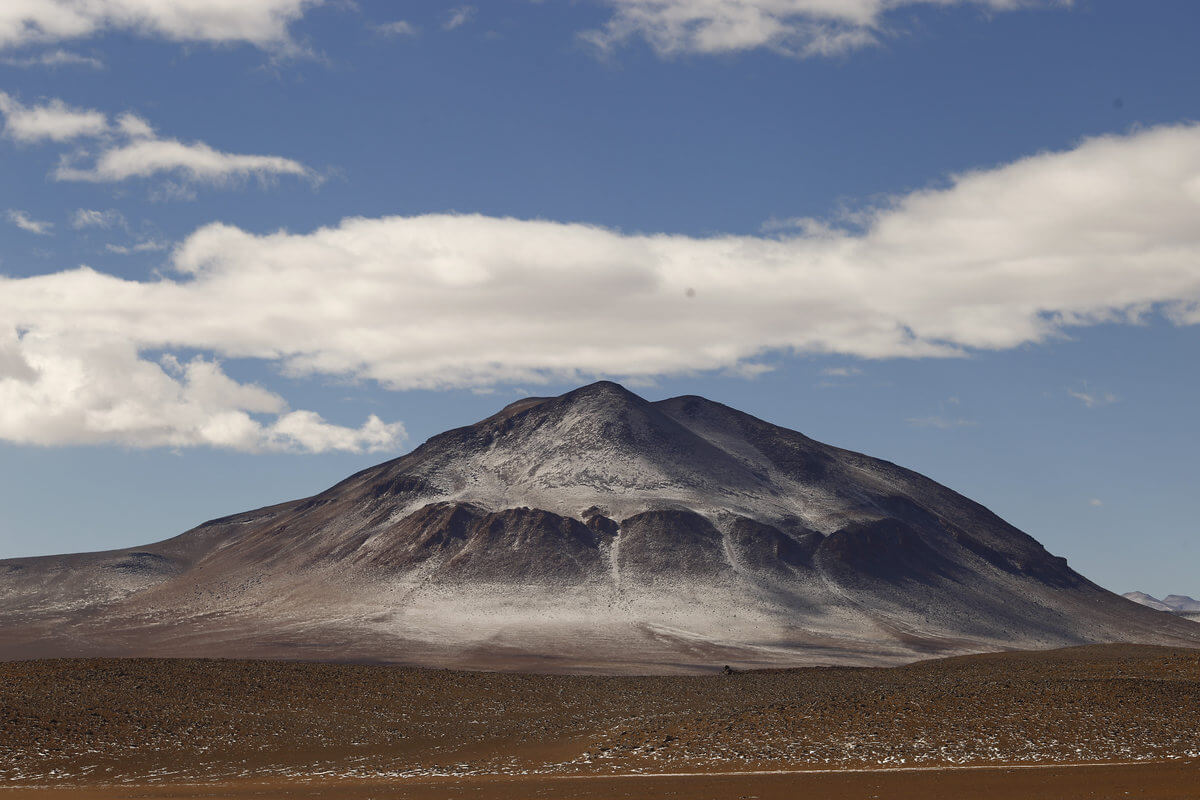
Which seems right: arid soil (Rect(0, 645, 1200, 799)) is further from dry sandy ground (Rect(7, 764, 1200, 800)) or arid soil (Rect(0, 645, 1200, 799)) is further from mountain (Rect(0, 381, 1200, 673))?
mountain (Rect(0, 381, 1200, 673))

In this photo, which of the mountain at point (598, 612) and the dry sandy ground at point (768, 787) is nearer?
the dry sandy ground at point (768, 787)

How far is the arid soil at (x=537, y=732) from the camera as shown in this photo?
3809 centimetres

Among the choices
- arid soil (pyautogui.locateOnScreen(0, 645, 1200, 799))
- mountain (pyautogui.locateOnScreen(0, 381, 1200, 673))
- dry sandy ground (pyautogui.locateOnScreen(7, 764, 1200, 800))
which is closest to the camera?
dry sandy ground (pyautogui.locateOnScreen(7, 764, 1200, 800))

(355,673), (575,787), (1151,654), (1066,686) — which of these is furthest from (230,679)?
(1151,654)

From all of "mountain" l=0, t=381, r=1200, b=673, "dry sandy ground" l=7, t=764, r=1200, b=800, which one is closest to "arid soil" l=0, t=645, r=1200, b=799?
"dry sandy ground" l=7, t=764, r=1200, b=800

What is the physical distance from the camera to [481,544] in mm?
197250

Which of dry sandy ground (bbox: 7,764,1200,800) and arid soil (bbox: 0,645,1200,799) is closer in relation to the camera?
dry sandy ground (bbox: 7,764,1200,800)

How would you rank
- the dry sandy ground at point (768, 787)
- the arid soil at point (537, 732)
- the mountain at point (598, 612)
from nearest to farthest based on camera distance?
1. the dry sandy ground at point (768, 787)
2. the arid soil at point (537, 732)
3. the mountain at point (598, 612)

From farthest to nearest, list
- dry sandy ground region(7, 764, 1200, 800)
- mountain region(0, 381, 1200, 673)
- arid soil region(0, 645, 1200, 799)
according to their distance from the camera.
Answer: mountain region(0, 381, 1200, 673)
arid soil region(0, 645, 1200, 799)
dry sandy ground region(7, 764, 1200, 800)

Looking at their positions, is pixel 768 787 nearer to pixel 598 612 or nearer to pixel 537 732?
pixel 537 732

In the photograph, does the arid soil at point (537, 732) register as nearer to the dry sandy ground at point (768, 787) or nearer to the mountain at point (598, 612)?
the dry sandy ground at point (768, 787)

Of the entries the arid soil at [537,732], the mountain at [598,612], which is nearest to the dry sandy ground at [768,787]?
the arid soil at [537,732]

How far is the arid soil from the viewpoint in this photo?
125 feet

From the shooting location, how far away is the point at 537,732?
48.6 metres
